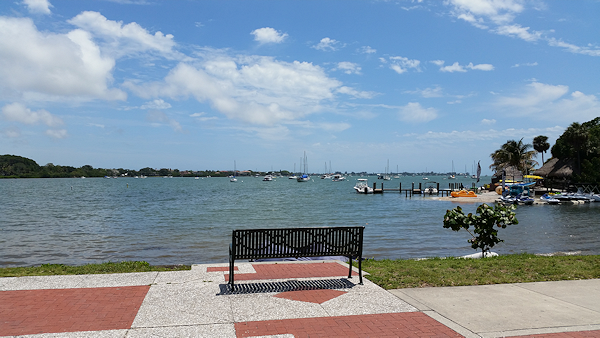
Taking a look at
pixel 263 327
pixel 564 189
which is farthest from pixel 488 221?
pixel 564 189

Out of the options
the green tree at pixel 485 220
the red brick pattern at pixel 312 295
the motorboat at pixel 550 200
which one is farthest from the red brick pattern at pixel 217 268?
the motorboat at pixel 550 200

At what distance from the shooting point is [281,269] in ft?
30.7

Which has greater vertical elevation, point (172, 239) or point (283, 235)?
point (283, 235)

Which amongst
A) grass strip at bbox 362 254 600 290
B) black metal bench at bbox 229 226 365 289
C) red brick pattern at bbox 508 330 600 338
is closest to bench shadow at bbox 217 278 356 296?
black metal bench at bbox 229 226 365 289

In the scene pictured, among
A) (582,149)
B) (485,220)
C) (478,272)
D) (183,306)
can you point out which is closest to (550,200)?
(582,149)

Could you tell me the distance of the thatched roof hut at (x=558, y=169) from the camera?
62.7 m

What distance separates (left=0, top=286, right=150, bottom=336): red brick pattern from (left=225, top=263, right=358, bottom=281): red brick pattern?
2090 mm

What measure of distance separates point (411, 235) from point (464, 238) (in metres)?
3.14

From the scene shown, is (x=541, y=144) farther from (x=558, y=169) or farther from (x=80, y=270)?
(x=80, y=270)

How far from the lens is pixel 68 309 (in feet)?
20.0

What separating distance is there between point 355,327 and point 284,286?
2.33 metres

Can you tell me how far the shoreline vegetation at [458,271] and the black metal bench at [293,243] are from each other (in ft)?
3.04

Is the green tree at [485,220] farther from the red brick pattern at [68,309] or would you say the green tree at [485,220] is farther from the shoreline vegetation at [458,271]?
the red brick pattern at [68,309]

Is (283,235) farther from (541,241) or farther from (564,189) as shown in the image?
(564,189)
